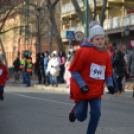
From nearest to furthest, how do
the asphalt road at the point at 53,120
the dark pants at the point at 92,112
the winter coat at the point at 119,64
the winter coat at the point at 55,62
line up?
1. the dark pants at the point at 92,112
2. the asphalt road at the point at 53,120
3. the winter coat at the point at 119,64
4. the winter coat at the point at 55,62

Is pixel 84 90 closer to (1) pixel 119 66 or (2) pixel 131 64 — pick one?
(2) pixel 131 64

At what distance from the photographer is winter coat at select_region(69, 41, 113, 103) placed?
19.2 ft

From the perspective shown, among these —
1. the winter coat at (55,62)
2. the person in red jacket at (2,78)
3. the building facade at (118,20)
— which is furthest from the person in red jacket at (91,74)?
the building facade at (118,20)

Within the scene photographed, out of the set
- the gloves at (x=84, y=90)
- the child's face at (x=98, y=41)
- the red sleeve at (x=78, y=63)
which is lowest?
the gloves at (x=84, y=90)

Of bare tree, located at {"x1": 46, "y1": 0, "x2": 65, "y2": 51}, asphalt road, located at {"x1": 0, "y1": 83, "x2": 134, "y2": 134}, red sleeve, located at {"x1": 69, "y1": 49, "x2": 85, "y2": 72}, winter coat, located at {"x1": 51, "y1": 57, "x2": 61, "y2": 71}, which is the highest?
bare tree, located at {"x1": 46, "y1": 0, "x2": 65, "y2": 51}

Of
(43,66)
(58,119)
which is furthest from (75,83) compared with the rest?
(43,66)

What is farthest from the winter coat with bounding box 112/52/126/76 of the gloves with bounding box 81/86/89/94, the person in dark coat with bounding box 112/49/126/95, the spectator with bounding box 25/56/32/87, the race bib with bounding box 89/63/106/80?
the gloves with bounding box 81/86/89/94

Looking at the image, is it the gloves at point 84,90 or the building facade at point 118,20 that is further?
the building facade at point 118,20

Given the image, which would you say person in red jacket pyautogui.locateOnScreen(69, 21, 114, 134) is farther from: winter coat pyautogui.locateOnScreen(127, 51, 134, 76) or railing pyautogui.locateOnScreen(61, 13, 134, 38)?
railing pyautogui.locateOnScreen(61, 13, 134, 38)

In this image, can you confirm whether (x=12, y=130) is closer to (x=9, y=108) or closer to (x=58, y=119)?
(x=58, y=119)

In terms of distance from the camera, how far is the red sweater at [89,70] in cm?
586

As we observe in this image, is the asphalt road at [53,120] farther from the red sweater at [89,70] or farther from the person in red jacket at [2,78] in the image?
the red sweater at [89,70]

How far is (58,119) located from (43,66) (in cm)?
1419

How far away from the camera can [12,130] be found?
7383 millimetres
